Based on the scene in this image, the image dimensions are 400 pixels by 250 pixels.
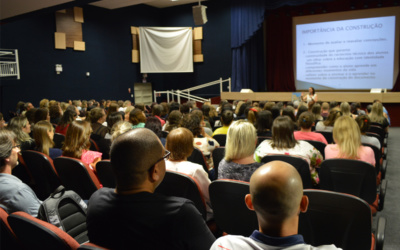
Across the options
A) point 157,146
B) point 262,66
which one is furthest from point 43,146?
point 262,66

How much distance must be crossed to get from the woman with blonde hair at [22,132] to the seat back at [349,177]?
2.88 meters

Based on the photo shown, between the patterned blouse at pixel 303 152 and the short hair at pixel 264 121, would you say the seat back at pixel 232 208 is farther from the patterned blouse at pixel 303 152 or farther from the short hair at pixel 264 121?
the short hair at pixel 264 121

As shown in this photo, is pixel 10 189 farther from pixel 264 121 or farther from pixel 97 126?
pixel 264 121

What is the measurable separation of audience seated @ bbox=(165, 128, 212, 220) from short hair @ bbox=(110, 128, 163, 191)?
1.09 meters

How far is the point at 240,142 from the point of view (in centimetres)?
252

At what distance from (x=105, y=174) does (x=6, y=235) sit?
43.3 inches

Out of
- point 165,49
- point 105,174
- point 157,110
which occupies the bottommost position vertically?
point 105,174

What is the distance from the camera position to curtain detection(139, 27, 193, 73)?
1341 centimetres

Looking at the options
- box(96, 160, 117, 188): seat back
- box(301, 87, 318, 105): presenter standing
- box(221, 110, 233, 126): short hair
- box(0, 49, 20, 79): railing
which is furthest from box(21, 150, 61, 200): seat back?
box(301, 87, 318, 105): presenter standing

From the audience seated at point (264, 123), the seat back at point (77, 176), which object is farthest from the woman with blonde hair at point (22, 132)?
the audience seated at point (264, 123)

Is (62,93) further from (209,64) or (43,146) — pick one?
(43,146)

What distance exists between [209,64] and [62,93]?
5.87 metres

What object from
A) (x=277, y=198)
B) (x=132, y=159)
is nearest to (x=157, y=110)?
(x=132, y=159)

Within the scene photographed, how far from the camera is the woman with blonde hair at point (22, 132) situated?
11.2ft
